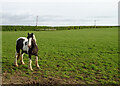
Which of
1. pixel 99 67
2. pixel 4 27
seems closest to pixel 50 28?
pixel 4 27

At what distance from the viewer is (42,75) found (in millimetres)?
7336

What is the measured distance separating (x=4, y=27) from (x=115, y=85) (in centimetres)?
5566

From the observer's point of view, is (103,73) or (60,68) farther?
(60,68)

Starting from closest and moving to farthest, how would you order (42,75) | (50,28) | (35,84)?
(35,84)
(42,75)
(50,28)

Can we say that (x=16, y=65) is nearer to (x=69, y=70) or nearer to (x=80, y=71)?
(x=69, y=70)

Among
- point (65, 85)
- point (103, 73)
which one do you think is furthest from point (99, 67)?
point (65, 85)

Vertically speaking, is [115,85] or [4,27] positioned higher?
[4,27]

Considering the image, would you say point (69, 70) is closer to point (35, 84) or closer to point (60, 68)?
point (60, 68)

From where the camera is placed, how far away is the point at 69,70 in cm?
819

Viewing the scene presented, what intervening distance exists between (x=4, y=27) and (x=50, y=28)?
19.6 m

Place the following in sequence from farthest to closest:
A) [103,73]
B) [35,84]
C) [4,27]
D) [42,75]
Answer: [4,27] → [103,73] → [42,75] → [35,84]

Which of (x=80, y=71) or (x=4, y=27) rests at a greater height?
(x=4, y=27)

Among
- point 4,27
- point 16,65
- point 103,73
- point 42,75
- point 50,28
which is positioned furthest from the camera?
point 50,28

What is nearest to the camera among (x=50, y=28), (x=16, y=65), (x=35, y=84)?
(x=35, y=84)
